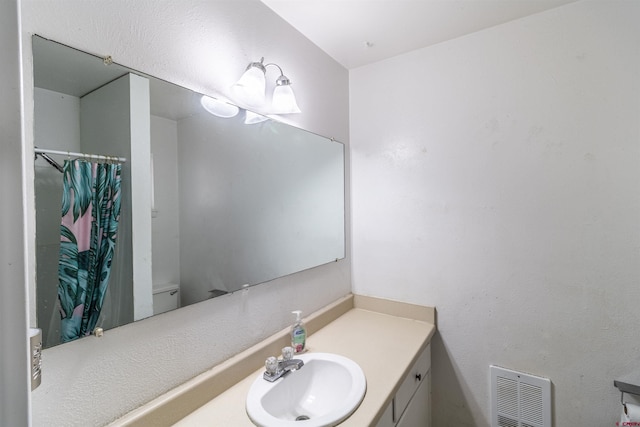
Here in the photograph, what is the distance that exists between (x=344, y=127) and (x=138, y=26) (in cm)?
120

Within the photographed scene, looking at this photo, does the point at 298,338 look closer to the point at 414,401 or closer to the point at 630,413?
the point at 414,401

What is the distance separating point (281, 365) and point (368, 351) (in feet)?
1.36

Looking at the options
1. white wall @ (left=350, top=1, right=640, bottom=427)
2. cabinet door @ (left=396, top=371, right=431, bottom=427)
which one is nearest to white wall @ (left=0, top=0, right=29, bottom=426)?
cabinet door @ (left=396, top=371, right=431, bottom=427)

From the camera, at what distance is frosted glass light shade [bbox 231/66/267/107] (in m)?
1.10

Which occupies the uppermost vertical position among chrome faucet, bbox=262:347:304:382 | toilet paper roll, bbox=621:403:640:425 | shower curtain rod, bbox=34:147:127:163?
shower curtain rod, bbox=34:147:127:163

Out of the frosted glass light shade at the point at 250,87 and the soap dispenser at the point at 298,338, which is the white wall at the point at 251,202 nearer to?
the frosted glass light shade at the point at 250,87

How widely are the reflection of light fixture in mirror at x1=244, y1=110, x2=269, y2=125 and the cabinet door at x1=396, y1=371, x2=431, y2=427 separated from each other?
4.37 ft

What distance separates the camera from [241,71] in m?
1.14

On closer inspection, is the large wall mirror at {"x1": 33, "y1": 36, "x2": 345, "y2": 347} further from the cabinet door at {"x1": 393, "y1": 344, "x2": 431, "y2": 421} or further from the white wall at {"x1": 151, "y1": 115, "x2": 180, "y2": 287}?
the cabinet door at {"x1": 393, "y1": 344, "x2": 431, "y2": 421}

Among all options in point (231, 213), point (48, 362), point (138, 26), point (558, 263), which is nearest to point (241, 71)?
point (138, 26)

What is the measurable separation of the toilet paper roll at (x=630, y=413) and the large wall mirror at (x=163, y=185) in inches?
55.9

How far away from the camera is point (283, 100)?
4.17 feet

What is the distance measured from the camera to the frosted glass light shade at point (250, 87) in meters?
1.10

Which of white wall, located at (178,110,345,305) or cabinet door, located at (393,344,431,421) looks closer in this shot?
white wall, located at (178,110,345,305)
